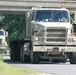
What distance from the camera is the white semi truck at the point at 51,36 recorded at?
89.0 ft

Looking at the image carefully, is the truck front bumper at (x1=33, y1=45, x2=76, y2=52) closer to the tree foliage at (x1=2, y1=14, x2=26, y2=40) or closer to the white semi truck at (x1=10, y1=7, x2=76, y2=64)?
the white semi truck at (x1=10, y1=7, x2=76, y2=64)

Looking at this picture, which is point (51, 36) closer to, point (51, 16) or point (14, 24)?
point (51, 16)

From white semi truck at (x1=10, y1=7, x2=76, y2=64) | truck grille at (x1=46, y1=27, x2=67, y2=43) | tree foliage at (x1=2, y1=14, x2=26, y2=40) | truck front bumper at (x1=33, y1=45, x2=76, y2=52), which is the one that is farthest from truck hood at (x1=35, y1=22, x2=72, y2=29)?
tree foliage at (x1=2, y1=14, x2=26, y2=40)

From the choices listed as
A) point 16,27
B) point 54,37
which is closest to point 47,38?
point 54,37

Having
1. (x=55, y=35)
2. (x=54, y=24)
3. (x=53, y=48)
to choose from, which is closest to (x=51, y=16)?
(x=54, y=24)

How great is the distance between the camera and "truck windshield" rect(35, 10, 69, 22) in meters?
27.8

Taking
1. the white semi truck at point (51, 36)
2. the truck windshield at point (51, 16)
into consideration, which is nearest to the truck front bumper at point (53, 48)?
the white semi truck at point (51, 36)

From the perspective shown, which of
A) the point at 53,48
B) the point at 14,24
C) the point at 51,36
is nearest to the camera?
the point at 53,48

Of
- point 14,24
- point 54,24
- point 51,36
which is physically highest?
point 14,24

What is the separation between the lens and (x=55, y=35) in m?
27.4

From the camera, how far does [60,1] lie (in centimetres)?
5784

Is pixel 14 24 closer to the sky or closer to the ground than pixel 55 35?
closer to the sky

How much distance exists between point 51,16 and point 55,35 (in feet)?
4.29

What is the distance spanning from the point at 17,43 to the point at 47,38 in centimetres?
649
